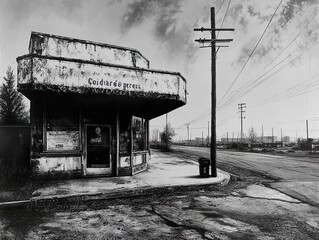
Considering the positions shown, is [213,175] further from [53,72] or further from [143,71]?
[53,72]

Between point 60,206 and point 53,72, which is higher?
point 53,72

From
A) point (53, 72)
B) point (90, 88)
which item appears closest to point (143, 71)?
point (90, 88)

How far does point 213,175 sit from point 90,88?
5.91m

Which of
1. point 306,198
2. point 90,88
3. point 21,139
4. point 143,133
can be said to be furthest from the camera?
point 143,133

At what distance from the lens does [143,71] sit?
9.15 m

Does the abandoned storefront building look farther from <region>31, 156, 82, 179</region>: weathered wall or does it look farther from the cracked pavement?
the cracked pavement

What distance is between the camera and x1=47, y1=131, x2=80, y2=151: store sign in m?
9.44

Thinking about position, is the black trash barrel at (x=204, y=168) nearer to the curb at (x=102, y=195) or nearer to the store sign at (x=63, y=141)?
the curb at (x=102, y=195)

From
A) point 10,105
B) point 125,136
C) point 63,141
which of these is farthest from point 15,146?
point 10,105

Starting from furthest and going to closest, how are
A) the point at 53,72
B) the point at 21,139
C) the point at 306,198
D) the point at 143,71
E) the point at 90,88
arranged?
the point at 21,139
the point at 143,71
the point at 90,88
the point at 53,72
the point at 306,198

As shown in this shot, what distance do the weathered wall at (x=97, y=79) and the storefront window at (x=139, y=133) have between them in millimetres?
2570

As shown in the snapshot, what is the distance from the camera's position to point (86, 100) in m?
9.68

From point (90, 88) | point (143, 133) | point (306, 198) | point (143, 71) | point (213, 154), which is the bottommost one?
point (306, 198)

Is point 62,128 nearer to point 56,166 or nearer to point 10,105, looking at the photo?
point 56,166
